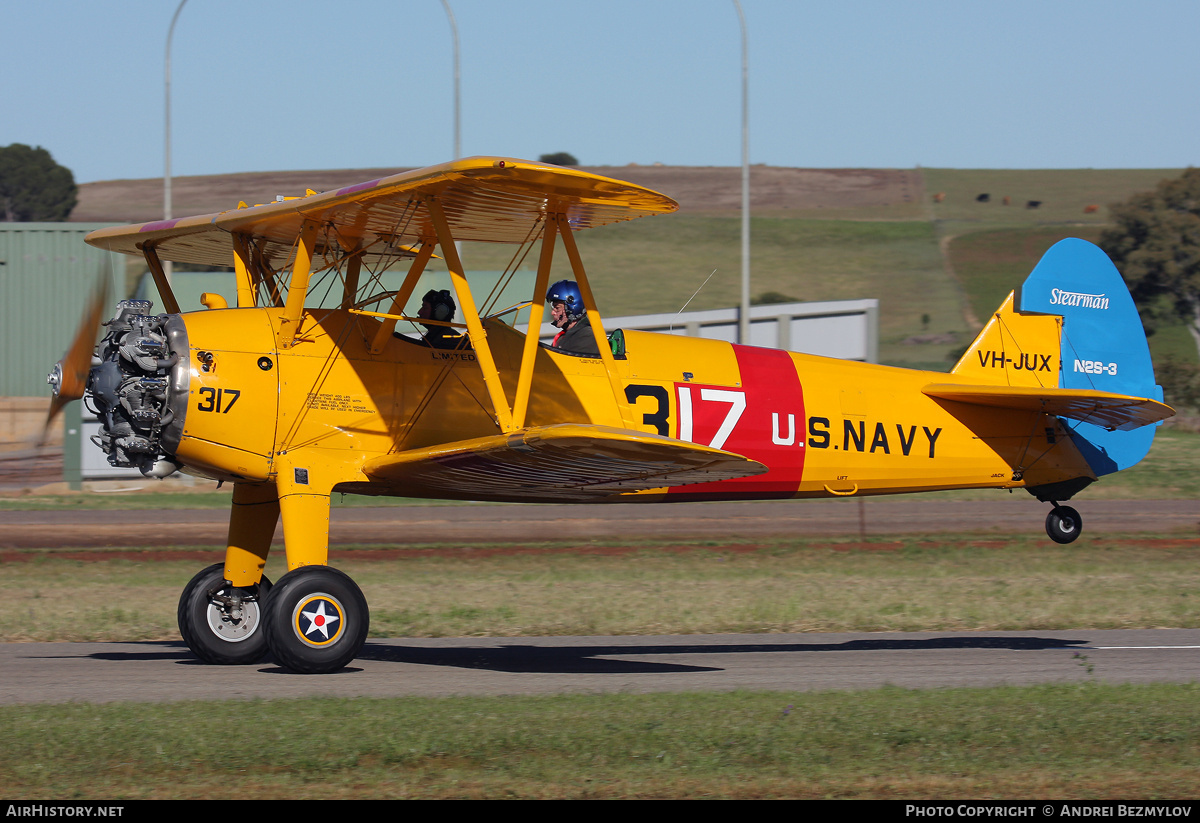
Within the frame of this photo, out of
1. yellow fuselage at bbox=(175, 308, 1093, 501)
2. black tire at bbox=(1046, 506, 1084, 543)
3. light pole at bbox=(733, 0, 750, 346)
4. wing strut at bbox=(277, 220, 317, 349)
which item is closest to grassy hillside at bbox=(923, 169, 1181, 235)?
light pole at bbox=(733, 0, 750, 346)

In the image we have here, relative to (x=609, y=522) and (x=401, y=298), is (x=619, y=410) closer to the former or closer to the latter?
(x=401, y=298)

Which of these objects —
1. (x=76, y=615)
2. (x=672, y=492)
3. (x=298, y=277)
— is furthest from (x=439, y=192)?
(x=76, y=615)

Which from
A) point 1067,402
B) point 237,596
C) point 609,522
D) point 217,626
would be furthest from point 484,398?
point 609,522

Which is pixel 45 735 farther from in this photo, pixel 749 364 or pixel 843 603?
pixel 843 603

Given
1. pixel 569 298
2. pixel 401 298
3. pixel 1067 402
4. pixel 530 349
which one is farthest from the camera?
pixel 1067 402

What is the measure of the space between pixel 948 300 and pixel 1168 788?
60.0 meters

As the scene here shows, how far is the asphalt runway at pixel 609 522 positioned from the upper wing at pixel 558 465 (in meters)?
9.39

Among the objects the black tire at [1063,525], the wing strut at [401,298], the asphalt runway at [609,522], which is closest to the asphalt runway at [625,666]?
the black tire at [1063,525]

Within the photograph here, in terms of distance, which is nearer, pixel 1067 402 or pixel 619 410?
pixel 619 410

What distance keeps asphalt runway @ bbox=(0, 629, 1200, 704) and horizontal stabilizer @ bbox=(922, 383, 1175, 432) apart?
2.06 m

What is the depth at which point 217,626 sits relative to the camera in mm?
9820

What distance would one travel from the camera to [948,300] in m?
63.3

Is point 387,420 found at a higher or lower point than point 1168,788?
higher

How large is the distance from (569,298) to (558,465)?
235 cm
